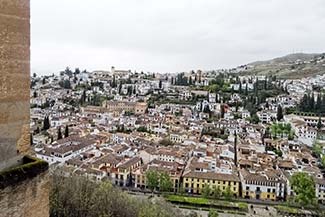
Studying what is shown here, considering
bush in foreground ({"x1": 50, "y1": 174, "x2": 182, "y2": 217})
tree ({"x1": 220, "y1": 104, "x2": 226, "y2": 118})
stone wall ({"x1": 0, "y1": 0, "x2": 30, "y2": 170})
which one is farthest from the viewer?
tree ({"x1": 220, "y1": 104, "x2": 226, "y2": 118})

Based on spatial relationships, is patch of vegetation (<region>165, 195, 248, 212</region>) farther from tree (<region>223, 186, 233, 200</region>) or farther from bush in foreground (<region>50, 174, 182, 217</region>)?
bush in foreground (<region>50, 174, 182, 217</region>)

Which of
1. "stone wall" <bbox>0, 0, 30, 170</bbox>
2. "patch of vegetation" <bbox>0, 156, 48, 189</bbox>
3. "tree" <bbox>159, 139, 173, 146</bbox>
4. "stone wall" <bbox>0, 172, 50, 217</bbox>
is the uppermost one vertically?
"stone wall" <bbox>0, 0, 30, 170</bbox>

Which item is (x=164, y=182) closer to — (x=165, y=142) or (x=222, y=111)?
(x=165, y=142)

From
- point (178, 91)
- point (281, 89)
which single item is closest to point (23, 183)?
point (178, 91)

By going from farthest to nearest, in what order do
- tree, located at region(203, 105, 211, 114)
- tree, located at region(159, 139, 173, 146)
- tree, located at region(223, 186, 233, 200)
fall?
tree, located at region(203, 105, 211, 114) → tree, located at region(159, 139, 173, 146) → tree, located at region(223, 186, 233, 200)

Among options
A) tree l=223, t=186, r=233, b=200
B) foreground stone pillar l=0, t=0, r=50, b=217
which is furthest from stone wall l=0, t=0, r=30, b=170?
tree l=223, t=186, r=233, b=200

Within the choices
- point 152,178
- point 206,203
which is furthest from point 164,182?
point 206,203

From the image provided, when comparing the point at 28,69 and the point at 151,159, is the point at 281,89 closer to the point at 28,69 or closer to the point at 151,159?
the point at 151,159
